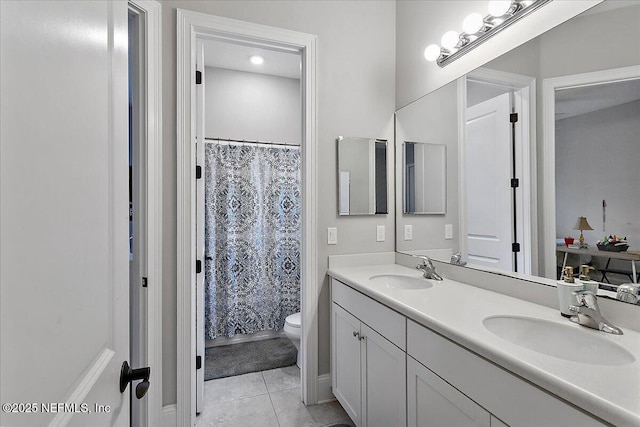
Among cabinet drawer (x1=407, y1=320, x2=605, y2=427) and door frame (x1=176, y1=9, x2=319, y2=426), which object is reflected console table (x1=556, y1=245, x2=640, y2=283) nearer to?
cabinet drawer (x1=407, y1=320, x2=605, y2=427)

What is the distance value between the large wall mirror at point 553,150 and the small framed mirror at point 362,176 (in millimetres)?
528

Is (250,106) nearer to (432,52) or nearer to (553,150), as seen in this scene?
(432,52)

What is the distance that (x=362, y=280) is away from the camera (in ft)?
5.59

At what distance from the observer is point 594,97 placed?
1110mm

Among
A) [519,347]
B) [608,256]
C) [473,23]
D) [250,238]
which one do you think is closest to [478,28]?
[473,23]

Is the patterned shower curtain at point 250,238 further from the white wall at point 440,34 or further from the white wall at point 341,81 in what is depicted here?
the white wall at point 440,34

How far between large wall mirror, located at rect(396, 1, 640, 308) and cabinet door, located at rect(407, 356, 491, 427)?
0.64 metres

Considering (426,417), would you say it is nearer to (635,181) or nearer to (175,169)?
(635,181)

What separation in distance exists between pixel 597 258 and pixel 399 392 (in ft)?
2.92

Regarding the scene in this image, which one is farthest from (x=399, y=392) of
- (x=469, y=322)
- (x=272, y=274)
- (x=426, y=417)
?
(x=272, y=274)

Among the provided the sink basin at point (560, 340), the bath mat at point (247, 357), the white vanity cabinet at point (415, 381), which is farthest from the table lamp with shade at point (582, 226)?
the bath mat at point (247, 357)

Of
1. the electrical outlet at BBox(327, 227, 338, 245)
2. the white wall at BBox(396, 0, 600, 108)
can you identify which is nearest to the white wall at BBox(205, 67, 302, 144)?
the white wall at BBox(396, 0, 600, 108)

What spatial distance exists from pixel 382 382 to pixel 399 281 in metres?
0.61

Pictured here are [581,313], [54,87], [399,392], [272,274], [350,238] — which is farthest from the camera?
[272,274]
